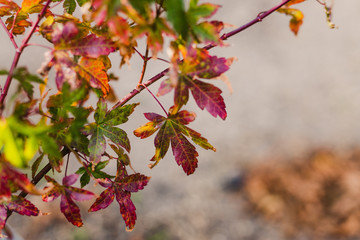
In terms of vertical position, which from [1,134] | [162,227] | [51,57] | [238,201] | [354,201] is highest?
[51,57]

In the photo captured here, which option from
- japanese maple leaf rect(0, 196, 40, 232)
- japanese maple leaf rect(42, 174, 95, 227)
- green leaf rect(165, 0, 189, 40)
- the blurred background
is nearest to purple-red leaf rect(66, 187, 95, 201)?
japanese maple leaf rect(42, 174, 95, 227)

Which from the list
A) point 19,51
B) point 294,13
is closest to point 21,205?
point 19,51

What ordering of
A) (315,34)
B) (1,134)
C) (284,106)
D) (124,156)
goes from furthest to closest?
(315,34)
(284,106)
(124,156)
(1,134)

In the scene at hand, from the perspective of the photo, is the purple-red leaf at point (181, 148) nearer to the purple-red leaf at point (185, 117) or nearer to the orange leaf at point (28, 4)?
the purple-red leaf at point (185, 117)

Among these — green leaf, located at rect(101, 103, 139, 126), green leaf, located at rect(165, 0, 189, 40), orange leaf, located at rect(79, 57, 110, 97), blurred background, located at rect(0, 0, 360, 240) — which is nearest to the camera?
green leaf, located at rect(165, 0, 189, 40)

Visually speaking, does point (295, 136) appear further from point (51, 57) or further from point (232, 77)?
point (51, 57)

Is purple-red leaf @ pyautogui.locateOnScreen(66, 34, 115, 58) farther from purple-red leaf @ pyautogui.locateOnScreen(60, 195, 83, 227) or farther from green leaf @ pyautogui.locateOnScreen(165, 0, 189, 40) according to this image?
purple-red leaf @ pyautogui.locateOnScreen(60, 195, 83, 227)

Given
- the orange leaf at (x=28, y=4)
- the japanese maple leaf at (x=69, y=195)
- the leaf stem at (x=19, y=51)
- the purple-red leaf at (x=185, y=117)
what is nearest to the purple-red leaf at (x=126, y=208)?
the japanese maple leaf at (x=69, y=195)

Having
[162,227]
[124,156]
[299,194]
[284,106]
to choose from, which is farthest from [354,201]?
[124,156]
